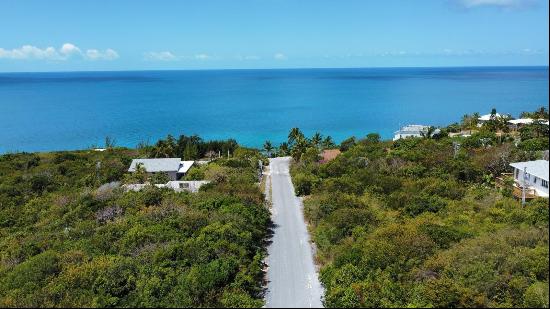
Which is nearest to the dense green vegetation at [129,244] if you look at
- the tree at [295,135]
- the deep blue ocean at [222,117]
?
the tree at [295,135]

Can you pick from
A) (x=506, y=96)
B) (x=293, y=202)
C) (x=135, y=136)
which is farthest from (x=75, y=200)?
(x=506, y=96)

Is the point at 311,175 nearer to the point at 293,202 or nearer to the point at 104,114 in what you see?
the point at 293,202

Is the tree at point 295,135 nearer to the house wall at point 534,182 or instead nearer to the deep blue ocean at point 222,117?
the deep blue ocean at point 222,117

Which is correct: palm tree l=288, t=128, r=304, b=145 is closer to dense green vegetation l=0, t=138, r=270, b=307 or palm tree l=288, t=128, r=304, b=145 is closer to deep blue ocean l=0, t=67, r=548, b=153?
dense green vegetation l=0, t=138, r=270, b=307

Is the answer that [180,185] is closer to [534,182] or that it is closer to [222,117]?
[534,182]

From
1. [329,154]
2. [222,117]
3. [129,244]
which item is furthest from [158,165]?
[222,117]

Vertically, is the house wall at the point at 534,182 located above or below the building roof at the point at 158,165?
above

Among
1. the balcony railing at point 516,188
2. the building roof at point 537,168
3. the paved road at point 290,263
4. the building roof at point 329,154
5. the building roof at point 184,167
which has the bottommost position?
the paved road at point 290,263
